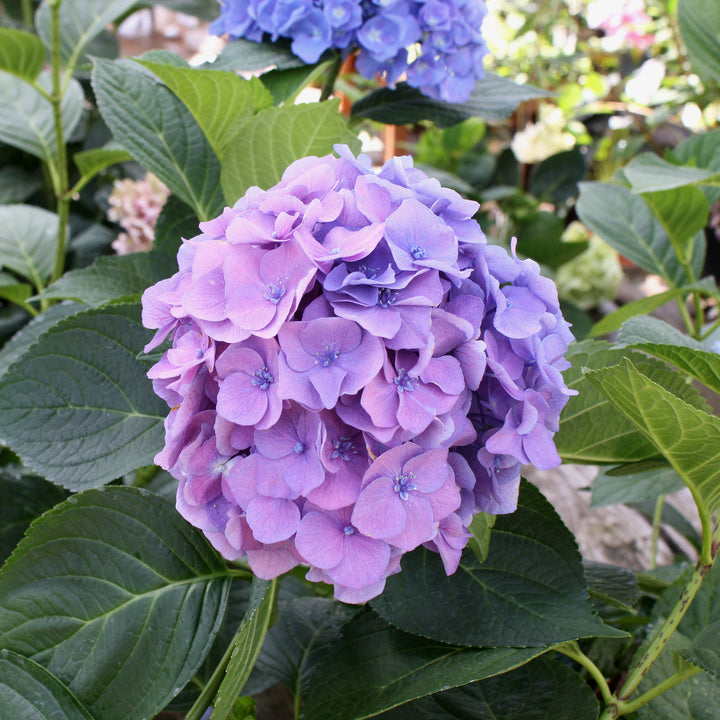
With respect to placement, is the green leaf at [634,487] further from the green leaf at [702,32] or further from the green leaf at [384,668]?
the green leaf at [702,32]

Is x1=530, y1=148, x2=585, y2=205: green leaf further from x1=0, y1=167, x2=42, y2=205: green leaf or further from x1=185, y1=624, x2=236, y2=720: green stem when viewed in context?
x1=185, y1=624, x2=236, y2=720: green stem

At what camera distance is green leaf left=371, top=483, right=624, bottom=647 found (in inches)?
18.1

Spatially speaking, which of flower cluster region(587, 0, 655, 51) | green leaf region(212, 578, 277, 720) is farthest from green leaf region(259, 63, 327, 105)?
flower cluster region(587, 0, 655, 51)

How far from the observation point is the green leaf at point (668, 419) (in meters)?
0.40

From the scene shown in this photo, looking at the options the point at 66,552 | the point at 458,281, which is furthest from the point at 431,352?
the point at 66,552

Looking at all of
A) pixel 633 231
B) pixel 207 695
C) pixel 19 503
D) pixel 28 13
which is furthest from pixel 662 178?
pixel 28 13

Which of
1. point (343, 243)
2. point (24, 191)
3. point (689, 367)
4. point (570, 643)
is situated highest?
point (343, 243)

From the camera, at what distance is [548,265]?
1854mm

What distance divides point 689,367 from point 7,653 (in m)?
0.47

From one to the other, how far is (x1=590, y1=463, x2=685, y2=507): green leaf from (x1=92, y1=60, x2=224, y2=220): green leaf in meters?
0.50

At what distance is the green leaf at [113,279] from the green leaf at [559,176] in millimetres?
1373

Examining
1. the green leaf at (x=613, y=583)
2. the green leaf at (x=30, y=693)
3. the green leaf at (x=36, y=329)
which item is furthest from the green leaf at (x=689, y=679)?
the green leaf at (x=36, y=329)

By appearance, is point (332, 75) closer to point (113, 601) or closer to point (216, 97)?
point (216, 97)

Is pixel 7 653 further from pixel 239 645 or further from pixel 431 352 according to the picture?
pixel 431 352
